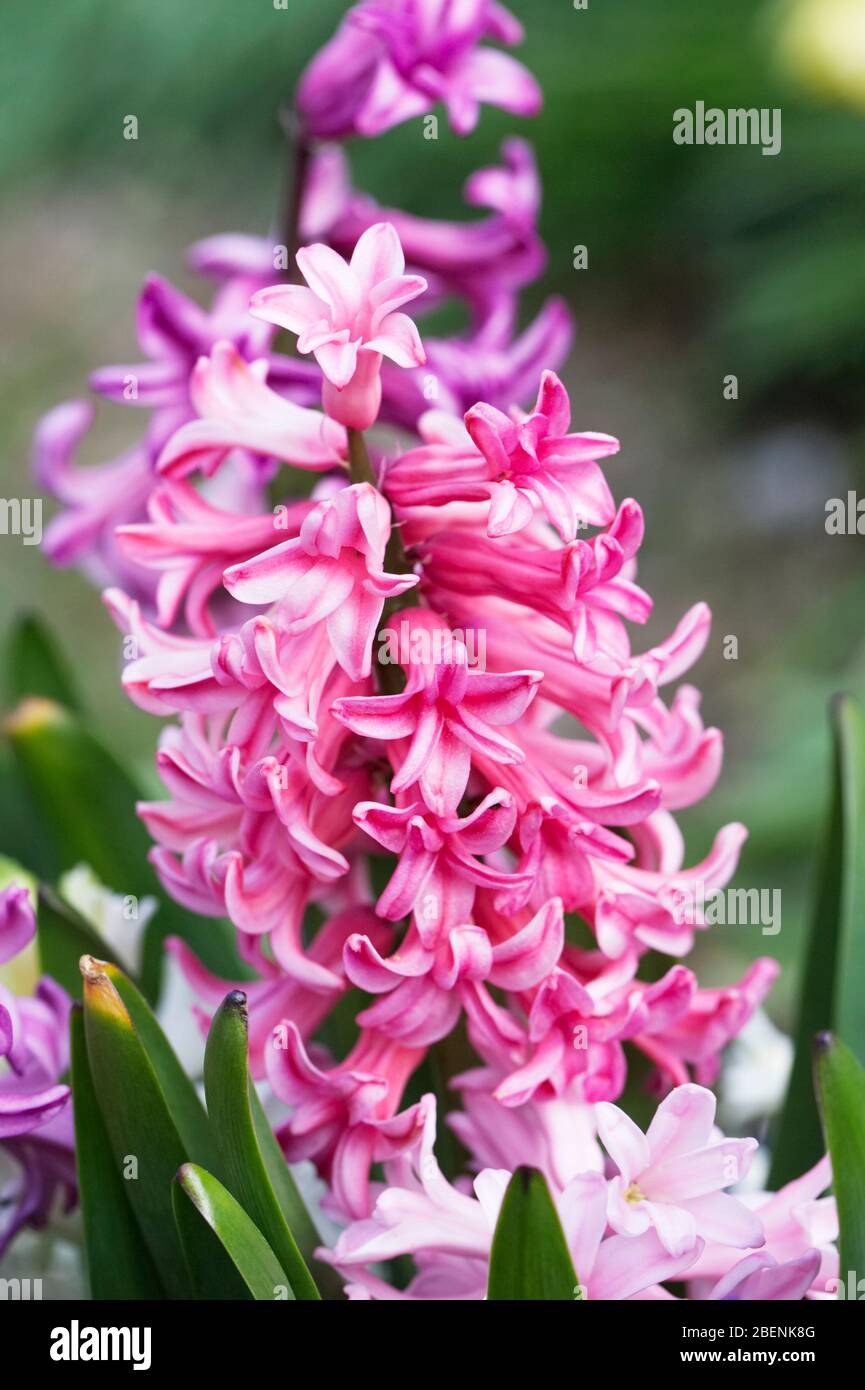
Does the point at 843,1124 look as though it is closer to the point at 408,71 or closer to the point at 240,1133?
the point at 240,1133

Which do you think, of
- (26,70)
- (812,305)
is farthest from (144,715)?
(812,305)

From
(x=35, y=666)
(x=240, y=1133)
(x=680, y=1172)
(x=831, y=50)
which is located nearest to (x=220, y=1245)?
(x=240, y=1133)

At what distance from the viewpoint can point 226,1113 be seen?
431 millimetres

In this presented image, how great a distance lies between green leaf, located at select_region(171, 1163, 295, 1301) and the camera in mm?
405

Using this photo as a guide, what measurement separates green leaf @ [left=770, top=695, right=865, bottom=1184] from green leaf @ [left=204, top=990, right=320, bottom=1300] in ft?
0.73

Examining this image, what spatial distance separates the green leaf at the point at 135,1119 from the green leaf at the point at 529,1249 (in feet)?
0.34

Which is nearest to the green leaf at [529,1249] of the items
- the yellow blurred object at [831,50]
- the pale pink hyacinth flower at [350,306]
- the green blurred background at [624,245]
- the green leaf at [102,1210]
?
the green leaf at [102,1210]

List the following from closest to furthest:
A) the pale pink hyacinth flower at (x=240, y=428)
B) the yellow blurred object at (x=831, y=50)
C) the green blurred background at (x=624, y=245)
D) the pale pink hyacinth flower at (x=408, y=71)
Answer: the pale pink hyacinth flower at (x=240, y=428) → the pale pink hyacinth flower at (x=408, y=71) → the yellow blurred object at (x=831, y=50) → the green blurred background at (x=624, y=245)

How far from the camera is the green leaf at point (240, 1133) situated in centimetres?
42

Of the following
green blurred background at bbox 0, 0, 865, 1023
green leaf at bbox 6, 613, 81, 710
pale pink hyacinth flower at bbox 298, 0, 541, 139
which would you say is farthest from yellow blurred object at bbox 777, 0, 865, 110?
green leaf at bbox 6, 613, 81, 710

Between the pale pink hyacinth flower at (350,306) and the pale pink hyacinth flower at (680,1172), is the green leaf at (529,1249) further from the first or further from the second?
the pale pink hyacinth flower at (350,306)

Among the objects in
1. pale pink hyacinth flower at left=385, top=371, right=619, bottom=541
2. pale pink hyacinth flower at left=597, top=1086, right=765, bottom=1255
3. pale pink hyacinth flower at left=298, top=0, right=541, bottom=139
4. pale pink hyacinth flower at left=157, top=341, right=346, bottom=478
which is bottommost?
pale pink hyacinth flower at left=597, top=1086, right=765, bottom=1255

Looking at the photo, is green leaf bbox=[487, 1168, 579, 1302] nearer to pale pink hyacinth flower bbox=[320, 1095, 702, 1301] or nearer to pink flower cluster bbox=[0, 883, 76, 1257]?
pale pink hyacinth flower bbox=[320, 1095, 702, 1301]
